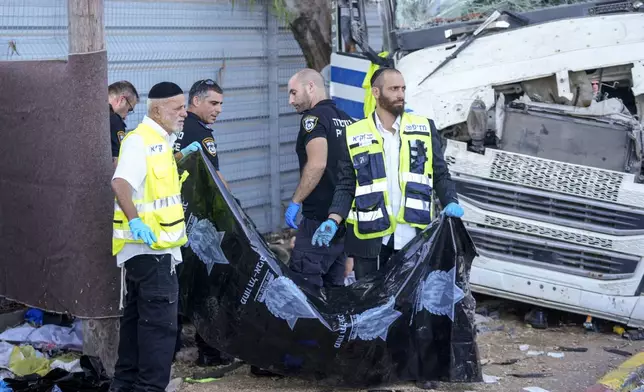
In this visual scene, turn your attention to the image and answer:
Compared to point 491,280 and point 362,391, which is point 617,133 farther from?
point 362,391

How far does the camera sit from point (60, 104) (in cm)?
552

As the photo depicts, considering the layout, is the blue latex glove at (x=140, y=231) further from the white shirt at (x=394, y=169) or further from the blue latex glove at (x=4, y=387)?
the white shirt at (x=394, y=169)

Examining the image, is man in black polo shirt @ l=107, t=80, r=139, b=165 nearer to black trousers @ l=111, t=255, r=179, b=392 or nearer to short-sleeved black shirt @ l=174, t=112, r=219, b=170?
short-sleeved black shirt @ l=174, t=112, r=219, b=170

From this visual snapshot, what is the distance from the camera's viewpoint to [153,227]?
16.5ft

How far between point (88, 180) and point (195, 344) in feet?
5.83

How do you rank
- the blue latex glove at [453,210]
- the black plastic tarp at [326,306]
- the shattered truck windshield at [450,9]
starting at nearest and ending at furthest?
the black plastic tarp at [326,306], the blue latex glove at [453,210], the shattered truck windshield at [450,9]

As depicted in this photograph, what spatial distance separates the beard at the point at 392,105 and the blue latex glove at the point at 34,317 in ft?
9.48

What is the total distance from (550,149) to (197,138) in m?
2.69

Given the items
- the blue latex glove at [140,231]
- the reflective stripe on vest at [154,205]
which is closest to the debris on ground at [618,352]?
the reflective stripe on vest at [154,205]

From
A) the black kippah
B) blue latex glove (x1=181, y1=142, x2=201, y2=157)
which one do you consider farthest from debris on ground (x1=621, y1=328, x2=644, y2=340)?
the black kippah

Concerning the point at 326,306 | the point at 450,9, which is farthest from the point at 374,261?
the point at 450,9

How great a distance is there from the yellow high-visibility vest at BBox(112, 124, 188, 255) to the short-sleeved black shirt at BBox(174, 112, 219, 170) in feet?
3.38

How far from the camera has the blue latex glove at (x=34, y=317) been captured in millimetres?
6941

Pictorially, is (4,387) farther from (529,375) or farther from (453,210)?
(529,375)
